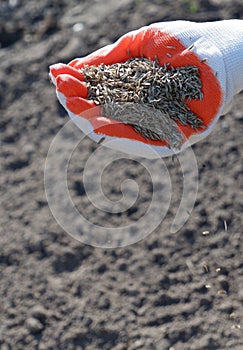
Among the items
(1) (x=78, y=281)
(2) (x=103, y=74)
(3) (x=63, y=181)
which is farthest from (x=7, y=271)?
(2) (x=103, y=74)

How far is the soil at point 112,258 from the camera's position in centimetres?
227

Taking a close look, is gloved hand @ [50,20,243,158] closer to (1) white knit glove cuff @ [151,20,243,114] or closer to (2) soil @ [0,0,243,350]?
(1) white knit glove cuff @ [151,20,243,114]

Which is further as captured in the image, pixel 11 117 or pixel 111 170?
pixel 11 117

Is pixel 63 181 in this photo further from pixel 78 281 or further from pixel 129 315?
pixel 129 315

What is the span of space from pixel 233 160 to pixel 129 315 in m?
0.81

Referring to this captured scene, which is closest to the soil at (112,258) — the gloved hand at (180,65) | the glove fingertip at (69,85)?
the gloved hand at (180,65)

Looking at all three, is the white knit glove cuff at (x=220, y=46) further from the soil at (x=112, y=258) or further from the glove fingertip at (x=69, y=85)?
the soil at (x=112, y=258)

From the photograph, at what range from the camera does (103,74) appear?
1997mm

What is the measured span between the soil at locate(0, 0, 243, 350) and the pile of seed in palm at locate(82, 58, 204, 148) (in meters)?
0.65

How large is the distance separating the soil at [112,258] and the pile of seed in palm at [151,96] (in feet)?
2.12

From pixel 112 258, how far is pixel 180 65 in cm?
85

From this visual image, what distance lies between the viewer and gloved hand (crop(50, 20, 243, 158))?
1.88 meters

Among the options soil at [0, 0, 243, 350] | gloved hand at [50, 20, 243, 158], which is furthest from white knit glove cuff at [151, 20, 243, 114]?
soil at [0, 0, 243, 350]

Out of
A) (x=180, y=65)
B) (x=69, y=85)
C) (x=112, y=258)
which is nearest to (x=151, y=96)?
(x=180, y=65)
